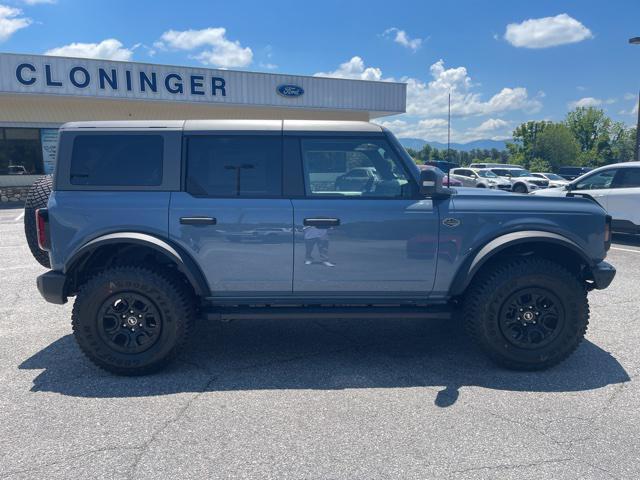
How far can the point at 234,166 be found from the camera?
3.78 metres

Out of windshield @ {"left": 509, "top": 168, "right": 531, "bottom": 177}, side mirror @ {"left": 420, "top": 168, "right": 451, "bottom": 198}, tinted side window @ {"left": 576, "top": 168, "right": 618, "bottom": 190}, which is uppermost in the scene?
windshield @ {"left": 509, "top": 168, "right": 531, "bottom": 177}

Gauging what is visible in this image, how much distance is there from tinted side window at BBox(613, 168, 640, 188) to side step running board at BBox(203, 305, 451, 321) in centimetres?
788

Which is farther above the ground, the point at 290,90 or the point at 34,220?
the point at 290,90

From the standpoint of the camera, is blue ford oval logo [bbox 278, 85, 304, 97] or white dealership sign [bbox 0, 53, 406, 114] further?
blue ford oval logo [bbox 278, 85, 304, 97]

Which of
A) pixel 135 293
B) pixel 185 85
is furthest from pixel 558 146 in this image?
pixel 135 293

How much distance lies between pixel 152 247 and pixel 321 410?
179 cm

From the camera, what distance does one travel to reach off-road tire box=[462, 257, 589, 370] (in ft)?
12.2

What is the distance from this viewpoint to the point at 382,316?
3789 mm

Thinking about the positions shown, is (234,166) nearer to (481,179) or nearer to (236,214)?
(236,214)

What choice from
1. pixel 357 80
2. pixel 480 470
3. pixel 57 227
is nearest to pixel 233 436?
pixel 480 470

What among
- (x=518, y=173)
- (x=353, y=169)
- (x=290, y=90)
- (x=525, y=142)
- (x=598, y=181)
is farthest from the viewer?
(x=525, y=142)

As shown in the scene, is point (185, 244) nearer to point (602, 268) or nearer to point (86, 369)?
point (86, 369)

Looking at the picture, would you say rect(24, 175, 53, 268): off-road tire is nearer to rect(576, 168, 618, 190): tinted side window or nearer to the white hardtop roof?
the white hardtop roof

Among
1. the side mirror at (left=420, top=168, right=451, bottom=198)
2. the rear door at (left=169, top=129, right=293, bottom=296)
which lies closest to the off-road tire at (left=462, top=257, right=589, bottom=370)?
the side mirror at (left=420, top=168, right=451, bottom=198)
